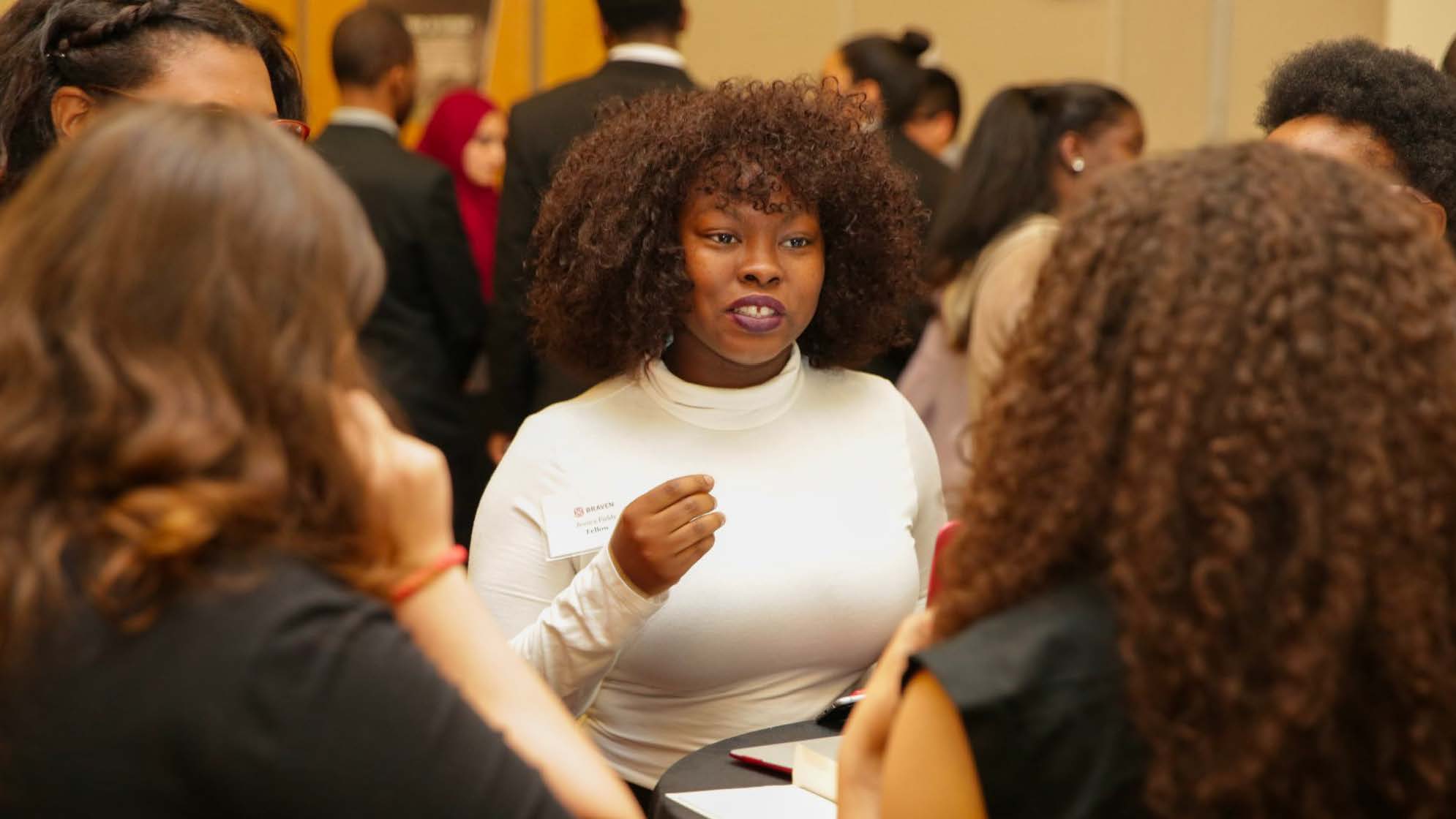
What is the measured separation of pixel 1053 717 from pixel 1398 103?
157 cm

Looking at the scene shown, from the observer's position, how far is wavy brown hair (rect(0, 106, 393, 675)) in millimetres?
1019

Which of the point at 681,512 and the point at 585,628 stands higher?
the point at 681,512

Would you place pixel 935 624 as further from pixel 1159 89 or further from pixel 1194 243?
pixel 1159 89

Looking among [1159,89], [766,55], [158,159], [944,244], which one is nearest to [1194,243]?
[158,159]

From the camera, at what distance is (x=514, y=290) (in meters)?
3.80

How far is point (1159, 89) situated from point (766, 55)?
176cm

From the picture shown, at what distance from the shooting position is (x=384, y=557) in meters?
1.14

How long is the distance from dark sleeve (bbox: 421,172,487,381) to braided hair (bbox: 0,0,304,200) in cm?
224

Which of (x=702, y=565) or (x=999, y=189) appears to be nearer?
(x=702, y=565)

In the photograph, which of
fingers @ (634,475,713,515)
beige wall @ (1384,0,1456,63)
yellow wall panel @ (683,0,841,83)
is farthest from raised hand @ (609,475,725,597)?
yellow wall panel @ (683,0,841,83)

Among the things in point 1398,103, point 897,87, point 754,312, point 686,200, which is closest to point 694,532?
point 754,312

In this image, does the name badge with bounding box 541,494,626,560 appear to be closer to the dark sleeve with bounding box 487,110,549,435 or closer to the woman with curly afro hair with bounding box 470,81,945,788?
the woman with curly afro hair with bounding box 470,81,945,788

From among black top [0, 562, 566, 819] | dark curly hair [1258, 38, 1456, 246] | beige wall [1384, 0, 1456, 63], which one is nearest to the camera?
black top [0, 562, 566, 819]

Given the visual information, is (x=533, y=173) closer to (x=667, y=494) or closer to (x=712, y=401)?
(x=712, y=401)
